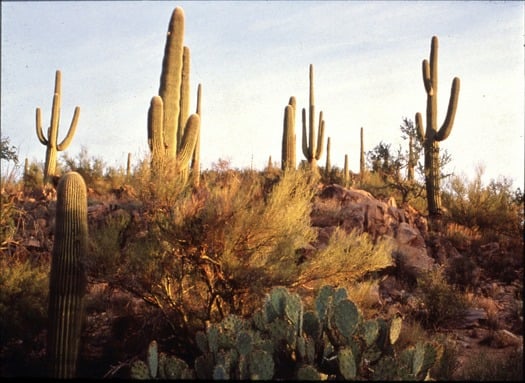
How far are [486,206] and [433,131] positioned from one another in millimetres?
3093

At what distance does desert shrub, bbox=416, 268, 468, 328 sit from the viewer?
12.9m

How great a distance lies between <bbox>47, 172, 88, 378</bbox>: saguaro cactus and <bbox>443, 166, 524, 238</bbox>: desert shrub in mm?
13606

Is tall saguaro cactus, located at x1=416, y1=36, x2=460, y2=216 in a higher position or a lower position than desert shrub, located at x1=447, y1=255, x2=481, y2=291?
higher

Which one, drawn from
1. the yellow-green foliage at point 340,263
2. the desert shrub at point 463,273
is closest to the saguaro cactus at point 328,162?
the desert shrub at point 463,273

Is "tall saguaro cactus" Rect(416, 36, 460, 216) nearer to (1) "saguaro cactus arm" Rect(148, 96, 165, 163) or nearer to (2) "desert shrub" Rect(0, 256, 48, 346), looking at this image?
(1) "saguaro cactus arm" Rect(148, 96, 165, 163)

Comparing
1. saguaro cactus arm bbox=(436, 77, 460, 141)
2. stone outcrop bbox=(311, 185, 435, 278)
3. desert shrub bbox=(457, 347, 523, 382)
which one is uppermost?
saguaro cactus arm bbox=(436, 77, 460, 141)

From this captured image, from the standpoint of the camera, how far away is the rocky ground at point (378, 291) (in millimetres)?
10992

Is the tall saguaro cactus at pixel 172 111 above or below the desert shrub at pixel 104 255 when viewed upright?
above

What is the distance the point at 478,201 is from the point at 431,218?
160 centimetres

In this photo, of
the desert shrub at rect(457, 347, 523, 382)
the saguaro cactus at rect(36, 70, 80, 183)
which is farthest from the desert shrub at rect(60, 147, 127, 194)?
the desert shrub at rect(457, 347, 523, 382)

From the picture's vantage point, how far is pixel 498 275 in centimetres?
1698

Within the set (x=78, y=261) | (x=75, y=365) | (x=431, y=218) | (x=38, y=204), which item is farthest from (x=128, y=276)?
(x=431, y=218)

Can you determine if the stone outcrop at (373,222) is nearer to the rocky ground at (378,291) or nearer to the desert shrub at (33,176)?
the rocky ground at (378,291)

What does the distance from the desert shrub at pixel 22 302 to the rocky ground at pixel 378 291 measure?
320 mm
